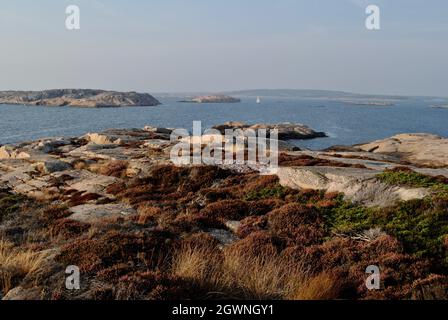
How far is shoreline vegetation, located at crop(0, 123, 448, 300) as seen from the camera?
9.16 m

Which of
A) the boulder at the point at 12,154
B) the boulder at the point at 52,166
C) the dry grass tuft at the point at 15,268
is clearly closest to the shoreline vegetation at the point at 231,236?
the dry grass tuft at the point at 15,268

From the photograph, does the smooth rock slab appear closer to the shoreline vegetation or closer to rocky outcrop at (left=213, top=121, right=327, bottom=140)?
the shoreline vegetation

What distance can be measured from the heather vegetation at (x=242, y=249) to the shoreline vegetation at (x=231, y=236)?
4 centimetres

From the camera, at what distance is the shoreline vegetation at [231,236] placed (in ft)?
30.0

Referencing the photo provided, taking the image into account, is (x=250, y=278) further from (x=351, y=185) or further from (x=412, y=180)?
(x=412, y=180)

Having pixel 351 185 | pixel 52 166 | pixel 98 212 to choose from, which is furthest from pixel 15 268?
pixel 52 166

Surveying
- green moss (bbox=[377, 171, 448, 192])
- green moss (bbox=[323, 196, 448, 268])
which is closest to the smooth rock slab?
green moss (bbox=[323, 196, 448, 268])

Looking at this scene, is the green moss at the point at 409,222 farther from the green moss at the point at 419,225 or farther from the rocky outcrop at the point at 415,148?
the rocky outcrop at the point at 415,148

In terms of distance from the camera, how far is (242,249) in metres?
12.3

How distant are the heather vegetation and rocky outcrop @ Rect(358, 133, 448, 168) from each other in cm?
3343
